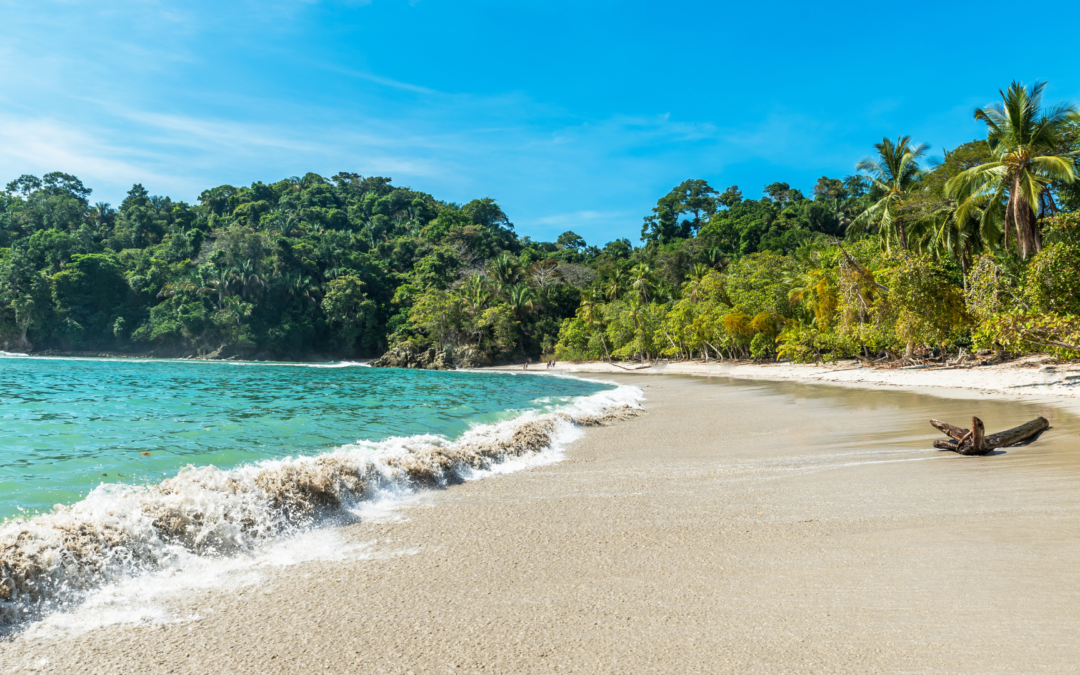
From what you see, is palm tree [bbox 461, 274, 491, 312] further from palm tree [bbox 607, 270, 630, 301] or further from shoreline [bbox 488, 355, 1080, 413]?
shoreline [bbox 488, 355, 1080, 413]

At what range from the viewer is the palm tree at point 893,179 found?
2725 cm

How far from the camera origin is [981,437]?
7285 millimetres

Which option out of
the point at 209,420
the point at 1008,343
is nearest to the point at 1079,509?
the point at 1008,343

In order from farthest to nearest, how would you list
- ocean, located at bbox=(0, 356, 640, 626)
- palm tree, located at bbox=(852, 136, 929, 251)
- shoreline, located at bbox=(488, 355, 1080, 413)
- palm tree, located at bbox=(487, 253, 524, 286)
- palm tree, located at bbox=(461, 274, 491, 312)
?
palm tree, located at bbox=(487, 253, 524, 286) < palm tree, located at bbox=(461, 274, 491, 312) < palm tree, located at bbox=(852, 136, 929, 251) < shoreline, located at bbox=(488, 355, 1080, 413) < ocean, located at bbox=(0, 356, 640, 626)

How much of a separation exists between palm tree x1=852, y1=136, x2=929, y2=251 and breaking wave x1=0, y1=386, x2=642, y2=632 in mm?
28289

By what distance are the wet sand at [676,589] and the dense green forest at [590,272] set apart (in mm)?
12111

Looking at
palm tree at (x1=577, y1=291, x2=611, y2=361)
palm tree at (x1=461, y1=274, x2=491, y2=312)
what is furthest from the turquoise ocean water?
palm tree at (x1=461, y1=274, x2=491, y2=312)

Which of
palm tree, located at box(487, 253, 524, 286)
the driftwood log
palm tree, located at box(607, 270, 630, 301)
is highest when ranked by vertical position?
palm tree, located at box(487, 253, 524, 286)

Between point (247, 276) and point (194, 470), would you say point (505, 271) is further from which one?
point (194, 470)

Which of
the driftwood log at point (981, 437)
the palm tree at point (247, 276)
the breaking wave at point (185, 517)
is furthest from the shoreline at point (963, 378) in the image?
the palm tree at point (247, 276)

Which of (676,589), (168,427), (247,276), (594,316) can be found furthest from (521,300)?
(676,589)

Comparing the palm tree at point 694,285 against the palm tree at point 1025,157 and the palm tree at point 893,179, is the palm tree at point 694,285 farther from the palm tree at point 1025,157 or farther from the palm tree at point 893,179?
the palm tree at point 1025,157

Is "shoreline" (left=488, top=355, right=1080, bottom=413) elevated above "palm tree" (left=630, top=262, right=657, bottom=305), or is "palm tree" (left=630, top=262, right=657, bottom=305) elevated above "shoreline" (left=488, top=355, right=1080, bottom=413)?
"palm tree" (left=630, top=262, right=657, bottom=305)

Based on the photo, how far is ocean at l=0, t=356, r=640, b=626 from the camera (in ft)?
12.1
